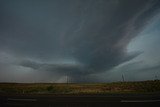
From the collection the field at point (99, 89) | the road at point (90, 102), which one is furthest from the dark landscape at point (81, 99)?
the field at point (99, 89)

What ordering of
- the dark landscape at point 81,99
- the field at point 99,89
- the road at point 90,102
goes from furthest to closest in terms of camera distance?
the field at point 99,89 → the dark landscape at point 81,99 → the road at point 90,102

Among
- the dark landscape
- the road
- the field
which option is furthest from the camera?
the field

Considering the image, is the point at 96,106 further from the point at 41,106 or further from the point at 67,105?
the point at 41,106

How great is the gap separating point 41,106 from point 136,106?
771 centimetres

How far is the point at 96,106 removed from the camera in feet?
53.5

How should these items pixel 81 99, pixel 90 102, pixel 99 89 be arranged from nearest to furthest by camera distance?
1. pixel 90 102
2. pixel 81 99
3. pixel 99 89

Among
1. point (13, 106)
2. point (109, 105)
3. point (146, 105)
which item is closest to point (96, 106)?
point (109, 105)

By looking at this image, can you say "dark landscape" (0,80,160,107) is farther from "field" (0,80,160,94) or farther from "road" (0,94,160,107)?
"field" (0,80,160,94)

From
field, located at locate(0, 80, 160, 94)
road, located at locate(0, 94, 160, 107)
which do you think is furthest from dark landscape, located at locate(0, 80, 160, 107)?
field, located at locate(0, 80, 160, 94)

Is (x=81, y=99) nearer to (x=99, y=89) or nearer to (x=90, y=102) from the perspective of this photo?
(x=90, y=102)

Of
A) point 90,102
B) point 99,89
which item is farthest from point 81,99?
point 99,89

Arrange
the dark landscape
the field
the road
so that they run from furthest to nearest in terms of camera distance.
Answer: the field < the dark landscape < the road

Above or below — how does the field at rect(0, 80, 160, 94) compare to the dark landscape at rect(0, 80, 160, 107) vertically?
above

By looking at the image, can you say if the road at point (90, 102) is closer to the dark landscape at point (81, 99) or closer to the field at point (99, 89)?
the dark landscape at point (81, 99)
